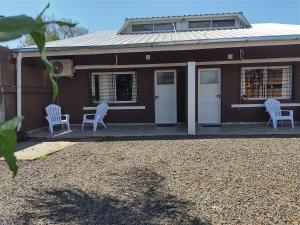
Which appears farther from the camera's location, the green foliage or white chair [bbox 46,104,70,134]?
white chair [bbox 46,104,70,134]

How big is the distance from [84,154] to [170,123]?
5.12 metres

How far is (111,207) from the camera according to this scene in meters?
3.81

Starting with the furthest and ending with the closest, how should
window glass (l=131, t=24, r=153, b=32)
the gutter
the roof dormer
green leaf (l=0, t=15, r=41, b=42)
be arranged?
window glass (l=131, t=24, r=153, b=32) → the roof dormer → the gutter → green leaf (l=0, t=15, r=41, b=42)

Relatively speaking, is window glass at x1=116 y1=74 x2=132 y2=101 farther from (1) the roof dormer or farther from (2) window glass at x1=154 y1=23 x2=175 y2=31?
(2) window glass at x1=154 y1=23 x2=175 y2=31

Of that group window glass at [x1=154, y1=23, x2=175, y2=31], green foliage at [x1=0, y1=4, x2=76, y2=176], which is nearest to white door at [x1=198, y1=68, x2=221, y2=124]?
window glass at [x1=154, y1=23, x2=175, y2=31]

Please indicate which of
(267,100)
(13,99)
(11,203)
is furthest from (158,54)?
(11,203)

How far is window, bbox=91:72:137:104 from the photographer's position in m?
11.6

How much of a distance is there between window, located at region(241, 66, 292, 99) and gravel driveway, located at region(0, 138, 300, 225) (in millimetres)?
4201

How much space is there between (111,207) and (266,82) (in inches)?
342

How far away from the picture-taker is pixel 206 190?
433 cm

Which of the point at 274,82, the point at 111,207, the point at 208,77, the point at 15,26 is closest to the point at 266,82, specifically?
the point at 274,82

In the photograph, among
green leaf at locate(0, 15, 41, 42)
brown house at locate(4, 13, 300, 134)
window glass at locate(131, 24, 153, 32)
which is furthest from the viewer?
window glass at locate(131, 24, 153, 32)

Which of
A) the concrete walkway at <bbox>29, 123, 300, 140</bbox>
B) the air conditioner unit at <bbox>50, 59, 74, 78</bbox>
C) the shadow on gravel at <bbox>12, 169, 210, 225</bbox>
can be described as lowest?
the shadow on gravel at <bbox>12, 169, 210, 225</bbox>

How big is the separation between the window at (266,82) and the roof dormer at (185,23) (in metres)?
3.72
